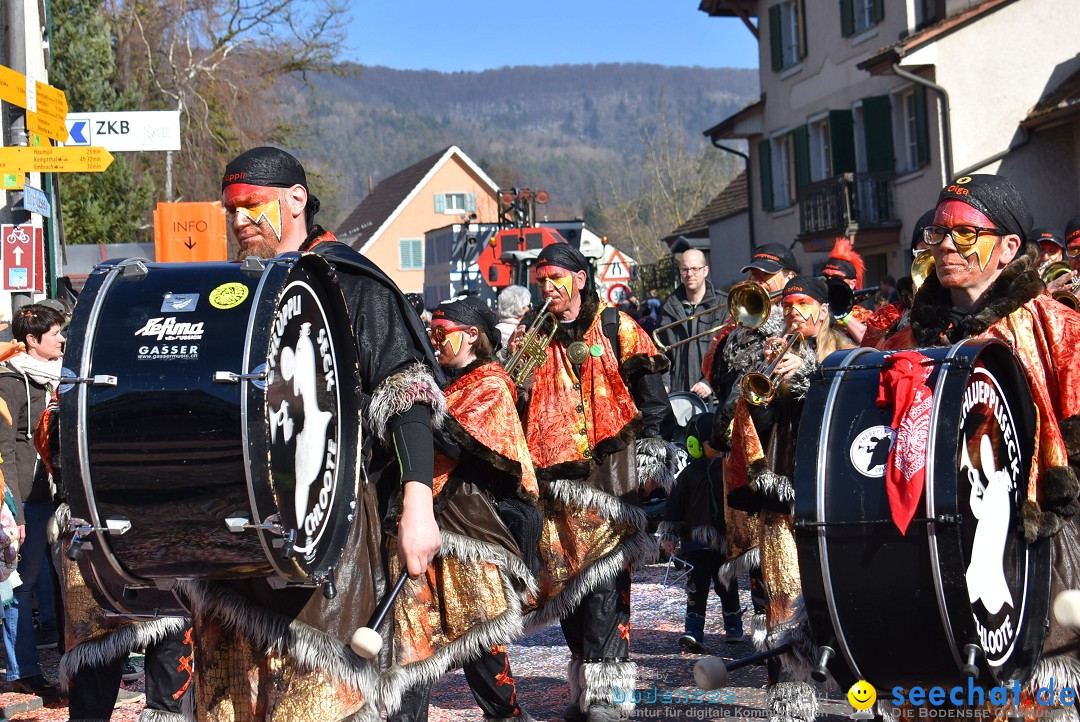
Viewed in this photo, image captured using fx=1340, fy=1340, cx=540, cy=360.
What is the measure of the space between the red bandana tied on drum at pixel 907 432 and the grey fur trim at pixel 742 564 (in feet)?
8.39

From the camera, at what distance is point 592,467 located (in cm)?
595

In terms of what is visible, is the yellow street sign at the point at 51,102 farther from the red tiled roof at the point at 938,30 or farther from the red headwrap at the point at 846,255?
the red tiled roof at the point at 938,30

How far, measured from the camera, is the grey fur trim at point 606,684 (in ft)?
18.8

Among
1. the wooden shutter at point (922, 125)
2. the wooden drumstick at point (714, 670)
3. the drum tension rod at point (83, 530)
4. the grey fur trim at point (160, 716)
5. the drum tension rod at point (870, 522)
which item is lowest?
the grey fur trim at point (160, 716)

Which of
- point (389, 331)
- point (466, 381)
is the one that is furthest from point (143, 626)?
point (389, 331)

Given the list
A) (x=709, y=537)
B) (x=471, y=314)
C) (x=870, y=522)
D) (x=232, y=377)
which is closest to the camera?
(x=232, y=377)

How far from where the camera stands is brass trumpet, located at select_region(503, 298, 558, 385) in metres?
6.14

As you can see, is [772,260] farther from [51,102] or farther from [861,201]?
[861,201]

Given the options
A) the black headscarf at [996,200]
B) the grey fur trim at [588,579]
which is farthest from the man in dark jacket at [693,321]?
the black headscarf at [996,200]

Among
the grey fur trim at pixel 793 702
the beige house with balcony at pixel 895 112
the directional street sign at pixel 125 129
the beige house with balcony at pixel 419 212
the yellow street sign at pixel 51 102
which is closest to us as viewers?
the grey fur trim at pixel 793 702

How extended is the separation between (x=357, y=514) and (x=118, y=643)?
1959 mm

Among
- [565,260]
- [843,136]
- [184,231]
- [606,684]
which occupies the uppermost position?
[843,136]

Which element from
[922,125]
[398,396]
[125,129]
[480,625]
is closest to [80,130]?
[125,129]

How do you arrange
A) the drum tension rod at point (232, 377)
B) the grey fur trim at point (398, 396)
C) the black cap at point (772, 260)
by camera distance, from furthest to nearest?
the black cap at point (772, 260), the grey fur trim at point (398, 396), the drum tension rod at point (232, 377)
